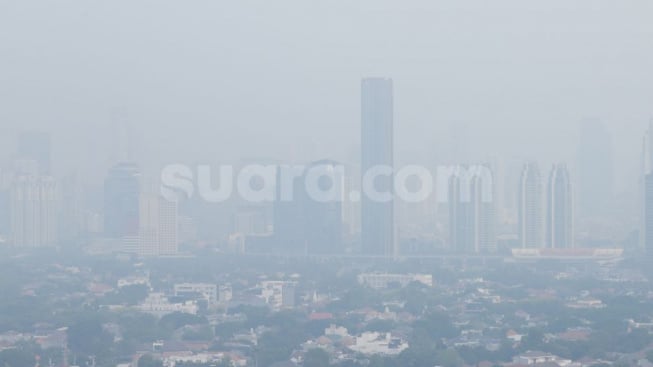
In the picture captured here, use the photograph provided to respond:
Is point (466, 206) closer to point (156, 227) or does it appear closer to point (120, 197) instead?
point (156, 227)

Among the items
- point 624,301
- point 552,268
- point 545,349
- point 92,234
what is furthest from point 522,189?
point 545,349

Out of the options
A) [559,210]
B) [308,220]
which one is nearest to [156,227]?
[308,220]

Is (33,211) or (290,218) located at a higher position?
(33,211)

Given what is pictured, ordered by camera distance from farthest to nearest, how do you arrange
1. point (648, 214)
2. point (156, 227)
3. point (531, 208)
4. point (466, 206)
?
1. point (531, 208)
2. point (466, 206)
3. point (156, 227)
4. point (648, 214)

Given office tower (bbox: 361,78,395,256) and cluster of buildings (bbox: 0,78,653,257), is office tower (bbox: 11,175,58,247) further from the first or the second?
office tower (bbox: 361,78,395,256)

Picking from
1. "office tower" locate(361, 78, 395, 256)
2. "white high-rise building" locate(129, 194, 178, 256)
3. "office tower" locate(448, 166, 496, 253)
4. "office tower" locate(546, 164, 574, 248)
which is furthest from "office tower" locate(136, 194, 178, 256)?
"office tower" locate(546, 164, 574, 248)

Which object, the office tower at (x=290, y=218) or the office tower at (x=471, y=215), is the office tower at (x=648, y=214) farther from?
the office tower at (x=290, y=218)

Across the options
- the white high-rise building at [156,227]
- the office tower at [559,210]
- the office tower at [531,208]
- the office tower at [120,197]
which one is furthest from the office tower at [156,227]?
the office tower at [559,210]
